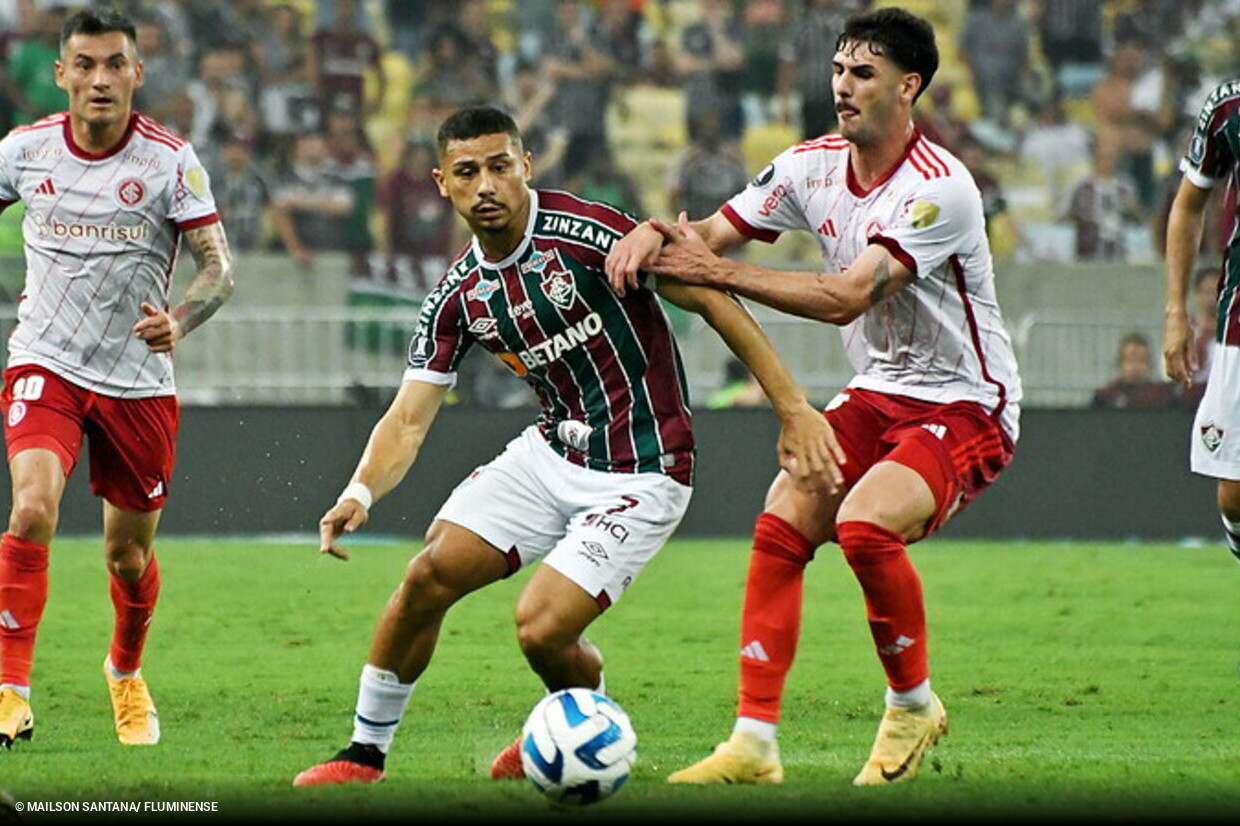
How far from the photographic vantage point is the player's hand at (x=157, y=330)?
709 cm

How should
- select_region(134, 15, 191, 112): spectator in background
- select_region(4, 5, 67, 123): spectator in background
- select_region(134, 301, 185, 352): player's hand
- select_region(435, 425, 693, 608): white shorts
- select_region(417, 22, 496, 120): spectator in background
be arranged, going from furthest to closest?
select_region(417, 22, 496, 120): spectator in background
select_region(134, 15, 191, 112): spectator in background
select_region(4, 5, 67, 123): spectator in background
select_region(134, 301, 185, 352): player's hand
select_region(435, 425, 693, 608): white shorts

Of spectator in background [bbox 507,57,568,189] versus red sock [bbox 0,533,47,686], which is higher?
spectator in background [bbox 507,57,568,189]

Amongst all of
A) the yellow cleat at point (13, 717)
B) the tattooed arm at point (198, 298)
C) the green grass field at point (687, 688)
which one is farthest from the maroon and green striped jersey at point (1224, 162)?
the yellow cleat at point (13, 717)

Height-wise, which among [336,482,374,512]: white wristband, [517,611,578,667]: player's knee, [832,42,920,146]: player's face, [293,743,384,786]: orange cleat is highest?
[832,42,920,146]: player's face

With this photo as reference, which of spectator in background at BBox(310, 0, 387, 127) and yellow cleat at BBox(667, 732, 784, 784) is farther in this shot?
spectator in background at BBox(310, 0, 387, 127)

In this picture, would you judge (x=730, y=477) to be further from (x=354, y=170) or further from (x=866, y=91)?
(x=866, y=91)

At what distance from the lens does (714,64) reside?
1844 centimetres

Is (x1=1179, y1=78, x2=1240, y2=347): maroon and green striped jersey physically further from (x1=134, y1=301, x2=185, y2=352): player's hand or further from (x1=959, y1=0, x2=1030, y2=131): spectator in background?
(x1=959, y1=0, x2=1030, y2=131): spectator in background

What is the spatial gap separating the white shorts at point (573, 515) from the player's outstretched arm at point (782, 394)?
0.46 metres

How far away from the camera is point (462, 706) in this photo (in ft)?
26.2

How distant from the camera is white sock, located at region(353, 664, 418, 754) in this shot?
6141 mm

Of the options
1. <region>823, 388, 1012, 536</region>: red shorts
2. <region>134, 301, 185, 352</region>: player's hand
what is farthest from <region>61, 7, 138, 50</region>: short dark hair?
<region>823, 388, 1012, 536</region>: red shorts

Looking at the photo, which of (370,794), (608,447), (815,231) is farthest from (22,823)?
(815,231)

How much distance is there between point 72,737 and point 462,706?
151 cm
